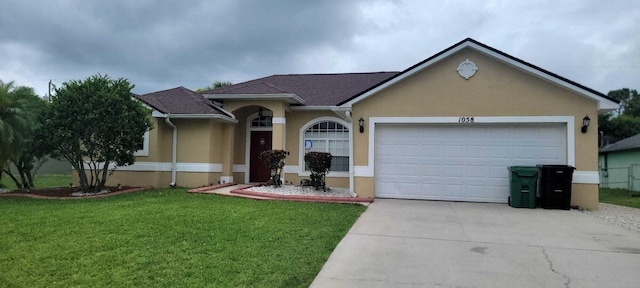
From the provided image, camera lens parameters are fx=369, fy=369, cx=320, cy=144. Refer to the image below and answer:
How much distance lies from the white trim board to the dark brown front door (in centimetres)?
504

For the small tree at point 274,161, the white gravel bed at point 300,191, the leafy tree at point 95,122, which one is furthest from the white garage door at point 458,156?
the leafy tree at point 95,122

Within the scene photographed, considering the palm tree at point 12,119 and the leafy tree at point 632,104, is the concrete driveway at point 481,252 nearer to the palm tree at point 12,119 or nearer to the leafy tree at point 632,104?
the palm tree at point 12,119

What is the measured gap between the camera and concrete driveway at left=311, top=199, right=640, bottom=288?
440cm

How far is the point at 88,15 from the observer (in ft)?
45.4

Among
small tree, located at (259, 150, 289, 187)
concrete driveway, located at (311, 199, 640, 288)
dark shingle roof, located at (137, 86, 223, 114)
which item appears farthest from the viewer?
dark shingle roof, located at (137, 86, 223, 114)

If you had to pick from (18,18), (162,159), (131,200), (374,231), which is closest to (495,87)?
(374,231)

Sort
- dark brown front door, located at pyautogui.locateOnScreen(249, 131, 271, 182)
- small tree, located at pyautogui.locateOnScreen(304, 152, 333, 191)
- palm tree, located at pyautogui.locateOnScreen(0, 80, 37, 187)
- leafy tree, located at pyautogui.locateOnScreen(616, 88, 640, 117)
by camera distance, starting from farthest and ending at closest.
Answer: leafy tree, located at pyautogui.locateOnScreen(616, 88, 640, 117) < dark brown front door, located at pyautogui.locateOnScreen(249, 131, 271, 182) < small tree, located at pyautogui.locateOnScreen(304, 152, 333, 191) < palm tree, located at pyautogui.locateOnScreen(0, 80, 37, 187)

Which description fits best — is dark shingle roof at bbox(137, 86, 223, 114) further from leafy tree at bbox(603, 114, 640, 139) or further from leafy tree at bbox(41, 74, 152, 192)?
leafy tree at bbox(603, 114, 640, 139)

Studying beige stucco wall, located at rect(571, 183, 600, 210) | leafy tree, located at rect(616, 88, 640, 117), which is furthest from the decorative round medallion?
leafy tree, located at rect(616, 88, 640, 117)

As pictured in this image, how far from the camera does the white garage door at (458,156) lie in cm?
1048

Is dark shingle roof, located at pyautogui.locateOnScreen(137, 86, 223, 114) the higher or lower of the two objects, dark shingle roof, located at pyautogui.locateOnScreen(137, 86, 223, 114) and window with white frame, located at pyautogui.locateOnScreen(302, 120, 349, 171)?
the higher

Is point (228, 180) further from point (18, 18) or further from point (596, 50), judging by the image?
point (596, 50)

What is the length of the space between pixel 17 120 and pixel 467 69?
1375 cm

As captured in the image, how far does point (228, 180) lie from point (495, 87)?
32.3ft
